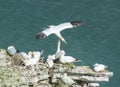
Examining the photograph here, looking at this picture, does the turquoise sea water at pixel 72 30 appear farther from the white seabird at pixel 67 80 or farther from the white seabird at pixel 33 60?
the white seabird at pixel 33 60

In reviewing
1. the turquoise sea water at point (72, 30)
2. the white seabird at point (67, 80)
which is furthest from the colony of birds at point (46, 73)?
the turquoise sea water at point (72, 30)

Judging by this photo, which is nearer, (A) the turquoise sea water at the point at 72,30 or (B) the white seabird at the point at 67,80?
(B) the white seabird at the point at 67,80

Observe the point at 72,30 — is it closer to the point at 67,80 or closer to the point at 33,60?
the point at 33,60

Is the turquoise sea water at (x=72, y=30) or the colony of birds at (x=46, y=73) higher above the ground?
the turquoise sea water at (x=72, y=30)

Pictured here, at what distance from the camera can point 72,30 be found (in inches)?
2527

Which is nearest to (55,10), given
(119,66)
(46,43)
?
(46,43)

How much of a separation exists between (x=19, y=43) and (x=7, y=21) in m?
4.06

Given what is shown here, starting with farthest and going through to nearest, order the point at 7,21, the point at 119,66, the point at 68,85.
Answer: the point at 7,21, the point at 119,66, the point at 68,85

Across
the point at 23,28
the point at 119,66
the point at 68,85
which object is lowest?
the point at 68,85

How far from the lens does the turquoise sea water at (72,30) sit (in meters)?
61.0

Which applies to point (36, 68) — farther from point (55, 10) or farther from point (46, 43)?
point (55, 10)

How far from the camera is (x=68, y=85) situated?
42.5m

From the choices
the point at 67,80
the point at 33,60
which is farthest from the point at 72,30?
the point at 67,80

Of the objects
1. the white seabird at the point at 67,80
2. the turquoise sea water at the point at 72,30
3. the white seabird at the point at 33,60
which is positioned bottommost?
the white seabird at the point at 67,80
